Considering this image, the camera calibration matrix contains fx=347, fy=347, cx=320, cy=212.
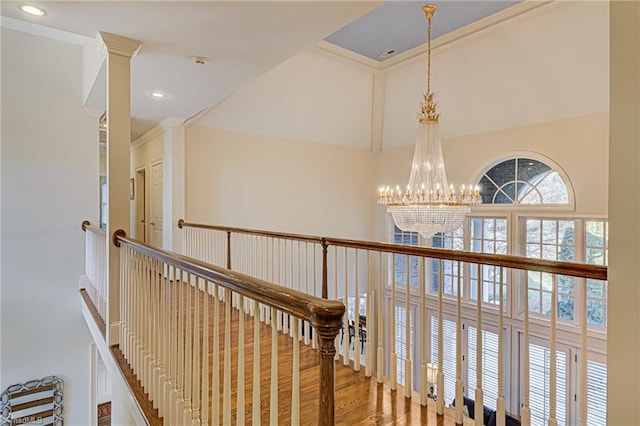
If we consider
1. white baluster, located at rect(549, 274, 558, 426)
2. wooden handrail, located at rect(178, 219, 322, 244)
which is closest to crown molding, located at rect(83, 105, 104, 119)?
wooden handrail, located at rect(178, 219, 322, 244)

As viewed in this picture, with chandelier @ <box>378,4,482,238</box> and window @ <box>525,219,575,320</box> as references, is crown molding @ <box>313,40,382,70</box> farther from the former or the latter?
window @ <box>525,219,575,320</box>

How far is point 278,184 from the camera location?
19.4 ft

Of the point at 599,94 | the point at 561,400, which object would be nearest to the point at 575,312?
the point at 561,400

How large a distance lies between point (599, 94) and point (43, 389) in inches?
306

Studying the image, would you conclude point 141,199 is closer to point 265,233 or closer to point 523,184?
point 265,233

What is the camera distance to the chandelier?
3939mm

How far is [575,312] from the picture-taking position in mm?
4863

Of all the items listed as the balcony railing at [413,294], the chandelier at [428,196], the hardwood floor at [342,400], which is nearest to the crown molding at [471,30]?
the chandelier at [428,196]

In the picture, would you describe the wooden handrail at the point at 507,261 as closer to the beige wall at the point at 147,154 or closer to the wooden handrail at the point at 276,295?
the wooden handrail at the point at 276,295

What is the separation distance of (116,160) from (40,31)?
3.04 metres

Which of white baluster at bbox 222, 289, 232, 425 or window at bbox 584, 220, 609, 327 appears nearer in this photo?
white baluster at bbox 222, 289, 232, 425

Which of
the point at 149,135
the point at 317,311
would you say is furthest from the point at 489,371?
the point at 149,135

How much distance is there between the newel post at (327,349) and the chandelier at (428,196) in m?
3.34

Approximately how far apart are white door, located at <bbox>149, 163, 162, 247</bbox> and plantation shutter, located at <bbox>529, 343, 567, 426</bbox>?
567 centimetres
